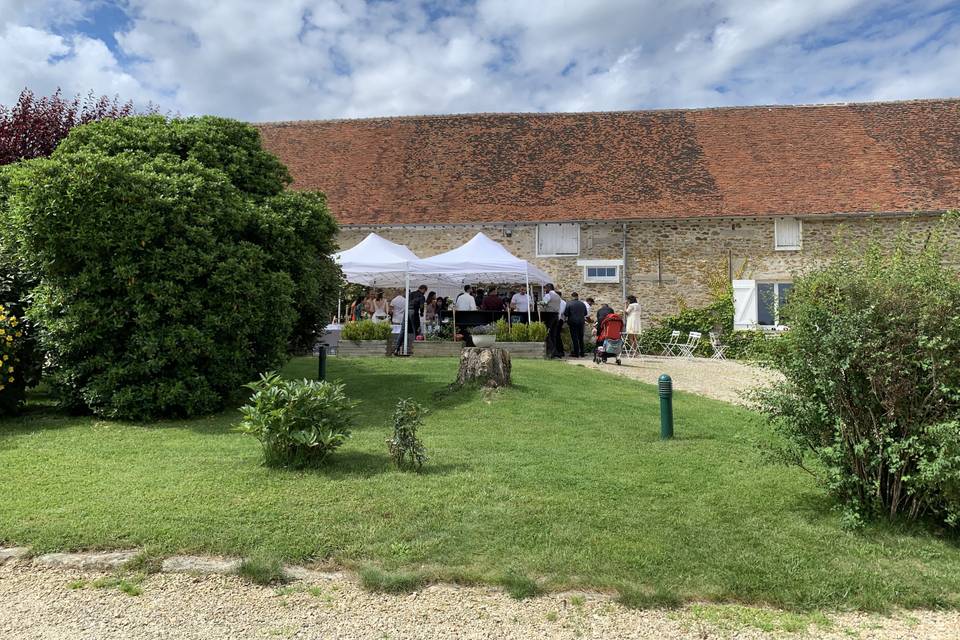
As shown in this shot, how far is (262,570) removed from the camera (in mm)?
3910

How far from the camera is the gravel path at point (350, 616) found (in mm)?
3393

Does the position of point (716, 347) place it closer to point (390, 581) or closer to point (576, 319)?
point (576, 319)

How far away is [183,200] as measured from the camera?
25.7ft

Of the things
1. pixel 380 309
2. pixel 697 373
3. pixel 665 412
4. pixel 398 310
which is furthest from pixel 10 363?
pixel 697 373

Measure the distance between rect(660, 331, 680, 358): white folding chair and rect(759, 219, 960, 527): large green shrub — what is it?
14.2 m

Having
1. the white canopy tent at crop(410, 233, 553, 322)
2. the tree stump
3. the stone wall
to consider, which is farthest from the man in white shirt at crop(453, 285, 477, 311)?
the tree stump

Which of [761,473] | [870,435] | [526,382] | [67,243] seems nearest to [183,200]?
[67,243]

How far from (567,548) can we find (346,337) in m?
10.8

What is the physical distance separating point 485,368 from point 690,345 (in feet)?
35.1

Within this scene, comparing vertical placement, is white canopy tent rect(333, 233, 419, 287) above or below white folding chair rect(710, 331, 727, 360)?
above

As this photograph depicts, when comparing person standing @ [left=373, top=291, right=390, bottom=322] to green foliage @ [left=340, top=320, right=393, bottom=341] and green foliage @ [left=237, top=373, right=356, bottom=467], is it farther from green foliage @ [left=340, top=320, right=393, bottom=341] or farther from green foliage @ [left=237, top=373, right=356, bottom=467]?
green foliage @ [left=237, top=373, right=356, bottom=467]

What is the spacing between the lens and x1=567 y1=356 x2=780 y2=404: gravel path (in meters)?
11.1

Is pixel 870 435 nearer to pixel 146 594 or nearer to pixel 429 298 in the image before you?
pixel 146 594

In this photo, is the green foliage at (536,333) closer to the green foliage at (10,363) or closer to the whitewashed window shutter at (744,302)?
the whitewashed window shutter at (744,302)
